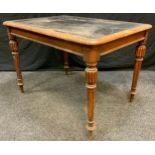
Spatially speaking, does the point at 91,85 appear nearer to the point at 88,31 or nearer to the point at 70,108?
the point at 88,31

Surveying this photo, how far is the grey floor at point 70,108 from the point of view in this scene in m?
1.24

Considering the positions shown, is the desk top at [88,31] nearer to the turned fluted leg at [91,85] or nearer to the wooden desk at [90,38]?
the wooden desk at [90,38]

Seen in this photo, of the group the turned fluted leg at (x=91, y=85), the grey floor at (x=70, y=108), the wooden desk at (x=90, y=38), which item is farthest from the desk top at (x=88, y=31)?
the grey floor at (x=70, y=108)

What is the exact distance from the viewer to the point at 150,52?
1.96 m

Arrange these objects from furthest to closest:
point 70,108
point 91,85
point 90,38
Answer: point 70,108, point 91,85, point 90,38

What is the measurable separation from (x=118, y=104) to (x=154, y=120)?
0.88 feet

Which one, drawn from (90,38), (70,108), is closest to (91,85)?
(90,38)

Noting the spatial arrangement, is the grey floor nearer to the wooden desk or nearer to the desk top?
the wooden desk

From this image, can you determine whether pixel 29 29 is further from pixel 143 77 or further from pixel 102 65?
pixel 143 77

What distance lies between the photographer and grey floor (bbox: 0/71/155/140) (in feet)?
4.07

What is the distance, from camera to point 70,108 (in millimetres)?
1476

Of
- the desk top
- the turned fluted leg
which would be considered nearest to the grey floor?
the turned fluted leg

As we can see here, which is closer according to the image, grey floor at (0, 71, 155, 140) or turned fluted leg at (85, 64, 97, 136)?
turned fluted leg at (85, 64, 97, 136)

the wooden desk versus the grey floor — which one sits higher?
the wooden desk
